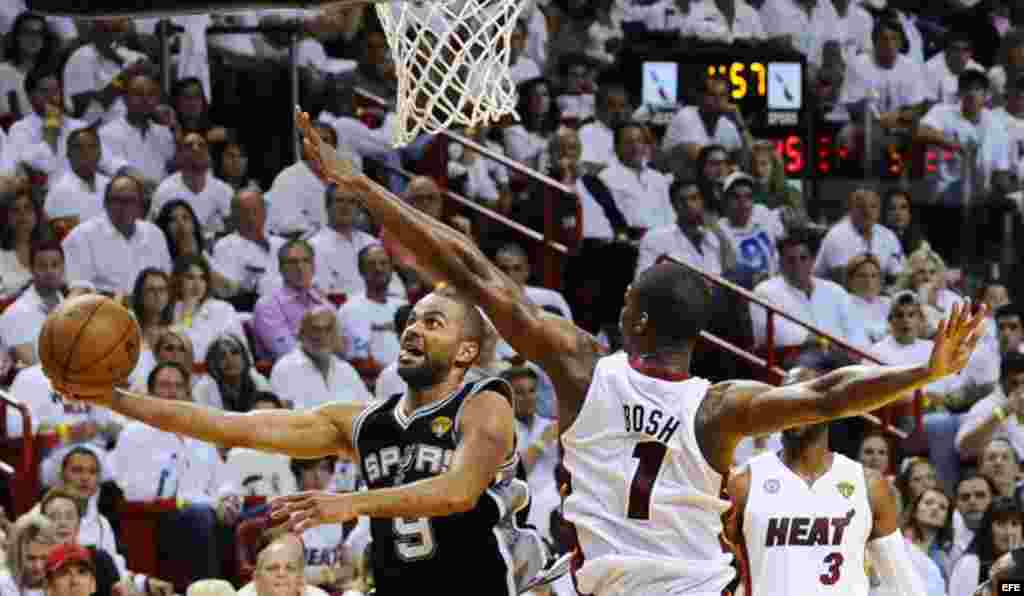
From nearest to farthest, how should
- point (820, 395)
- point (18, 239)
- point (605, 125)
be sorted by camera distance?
point (820, 395)
point (18, 239)
point (605, 125)

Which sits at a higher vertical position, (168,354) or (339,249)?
(339,249)

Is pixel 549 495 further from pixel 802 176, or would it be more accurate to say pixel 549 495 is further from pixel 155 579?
pixel 802 176

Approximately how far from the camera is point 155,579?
9.90 meters

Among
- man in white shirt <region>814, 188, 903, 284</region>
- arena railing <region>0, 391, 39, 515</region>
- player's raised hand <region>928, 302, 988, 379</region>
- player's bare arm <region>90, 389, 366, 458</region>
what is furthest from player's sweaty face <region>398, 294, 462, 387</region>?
man in white shirt <region>814, 188, 903, 284</region>

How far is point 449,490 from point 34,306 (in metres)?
5.48

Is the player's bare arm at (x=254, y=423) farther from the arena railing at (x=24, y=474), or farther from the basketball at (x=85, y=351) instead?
the arena railing at (x=24, y=474)

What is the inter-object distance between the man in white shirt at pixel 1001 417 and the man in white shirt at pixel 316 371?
127 inches

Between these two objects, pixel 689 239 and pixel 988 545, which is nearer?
pixel 988 545

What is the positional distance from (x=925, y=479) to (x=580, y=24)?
282 inches

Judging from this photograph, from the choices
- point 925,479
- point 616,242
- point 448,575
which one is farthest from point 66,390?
point 616,242

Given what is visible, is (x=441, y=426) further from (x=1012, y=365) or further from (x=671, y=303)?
(x=1012, y=365)

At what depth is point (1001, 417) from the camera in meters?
11.7

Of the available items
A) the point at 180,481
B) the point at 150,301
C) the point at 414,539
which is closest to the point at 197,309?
the point at 150,301

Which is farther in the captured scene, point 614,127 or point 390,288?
point 614,127
